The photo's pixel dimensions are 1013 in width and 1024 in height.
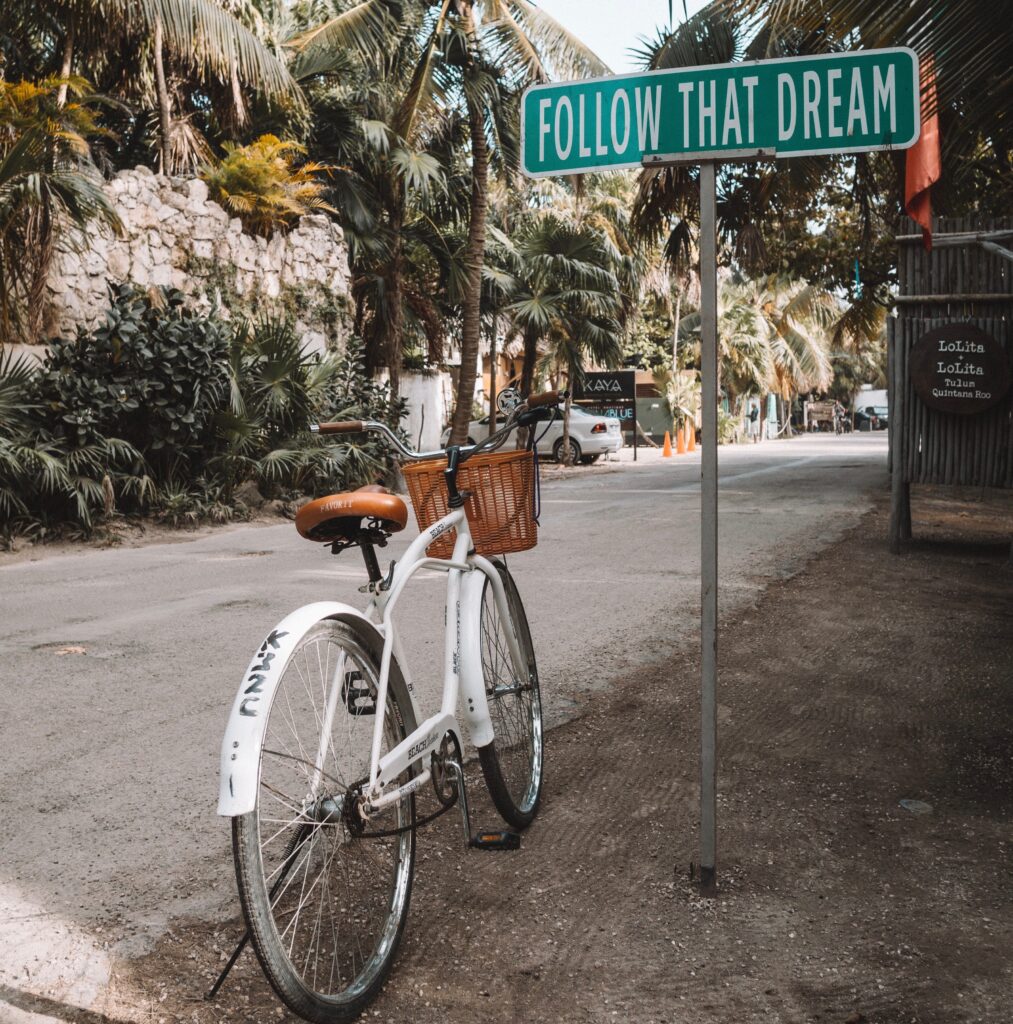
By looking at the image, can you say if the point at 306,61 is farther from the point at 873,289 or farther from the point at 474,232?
the point at 873,289

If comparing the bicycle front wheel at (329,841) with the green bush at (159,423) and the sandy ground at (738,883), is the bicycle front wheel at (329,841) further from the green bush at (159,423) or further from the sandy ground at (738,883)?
the green bush at (159,423)

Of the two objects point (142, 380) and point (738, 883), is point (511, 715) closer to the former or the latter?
point (738, 883)

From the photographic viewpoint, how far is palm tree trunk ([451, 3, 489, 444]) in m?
16.2

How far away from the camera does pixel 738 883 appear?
3.20 m

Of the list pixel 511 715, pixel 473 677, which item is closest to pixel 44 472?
pixel 511 715

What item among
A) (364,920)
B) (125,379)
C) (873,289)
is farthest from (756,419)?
(364,920)

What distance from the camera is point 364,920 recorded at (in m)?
2.84

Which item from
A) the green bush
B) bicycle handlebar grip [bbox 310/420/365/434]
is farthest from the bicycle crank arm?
the green bush

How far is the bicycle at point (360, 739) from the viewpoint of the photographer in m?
2.30

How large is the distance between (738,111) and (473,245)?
1403 centimetres

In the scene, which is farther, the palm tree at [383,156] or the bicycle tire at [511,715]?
the palm tree at [383,156]

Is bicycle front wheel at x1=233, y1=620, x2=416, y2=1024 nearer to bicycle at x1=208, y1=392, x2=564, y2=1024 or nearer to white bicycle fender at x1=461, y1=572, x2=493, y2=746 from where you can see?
bicycle at x1=208, y1=392, x2=564, y2=1024

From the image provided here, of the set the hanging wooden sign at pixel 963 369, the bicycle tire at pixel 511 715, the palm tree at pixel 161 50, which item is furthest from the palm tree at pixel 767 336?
the bicycle tire at pixel 511 715

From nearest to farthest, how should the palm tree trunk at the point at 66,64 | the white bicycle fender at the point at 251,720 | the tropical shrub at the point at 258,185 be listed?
the white bicycle fender at the point at 251,720, the palm tree trunk at the point at 66,64, the tropical shrub at the point at 258,185
